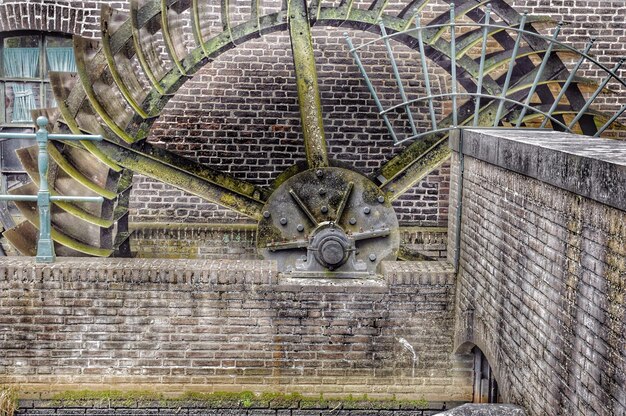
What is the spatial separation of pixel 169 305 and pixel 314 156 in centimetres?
180

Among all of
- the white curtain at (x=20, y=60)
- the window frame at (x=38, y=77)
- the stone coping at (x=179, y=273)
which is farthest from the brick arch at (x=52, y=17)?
the stone coping at (x=179, y=273)

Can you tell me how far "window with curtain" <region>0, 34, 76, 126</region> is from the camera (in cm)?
998

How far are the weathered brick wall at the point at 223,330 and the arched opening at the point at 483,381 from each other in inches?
2.6

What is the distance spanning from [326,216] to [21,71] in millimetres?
4414

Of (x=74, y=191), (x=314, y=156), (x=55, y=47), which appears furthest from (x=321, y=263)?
(x=55, y=47)

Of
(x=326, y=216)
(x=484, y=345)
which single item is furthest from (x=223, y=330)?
(x=484, y=345)

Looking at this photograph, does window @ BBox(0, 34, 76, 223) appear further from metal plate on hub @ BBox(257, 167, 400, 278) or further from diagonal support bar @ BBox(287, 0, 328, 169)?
metal plate on hub @ BBox(257, 167, 400, 278)

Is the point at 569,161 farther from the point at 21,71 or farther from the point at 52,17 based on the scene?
the point at 21,71

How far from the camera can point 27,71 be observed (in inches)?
394

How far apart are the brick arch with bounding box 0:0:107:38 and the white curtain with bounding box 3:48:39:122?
0.92ft

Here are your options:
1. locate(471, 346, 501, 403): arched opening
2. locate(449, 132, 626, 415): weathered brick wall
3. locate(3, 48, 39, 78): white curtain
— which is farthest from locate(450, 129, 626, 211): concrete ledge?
locate(3, 48, 39, 78): white curtain

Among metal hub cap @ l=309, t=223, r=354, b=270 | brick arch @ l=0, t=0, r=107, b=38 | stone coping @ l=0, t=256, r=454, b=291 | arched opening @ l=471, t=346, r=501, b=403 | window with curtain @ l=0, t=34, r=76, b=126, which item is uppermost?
brick arch @ l=0, t=0, r=107, b=38

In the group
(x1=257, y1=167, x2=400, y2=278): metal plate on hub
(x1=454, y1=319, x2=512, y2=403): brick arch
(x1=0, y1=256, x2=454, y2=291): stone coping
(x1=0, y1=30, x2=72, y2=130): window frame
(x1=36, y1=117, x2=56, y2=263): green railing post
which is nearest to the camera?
(x1=454, y1=319, x2=512, y2=403): brick arch

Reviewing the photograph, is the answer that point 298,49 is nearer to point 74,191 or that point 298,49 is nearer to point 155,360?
point 74,191
